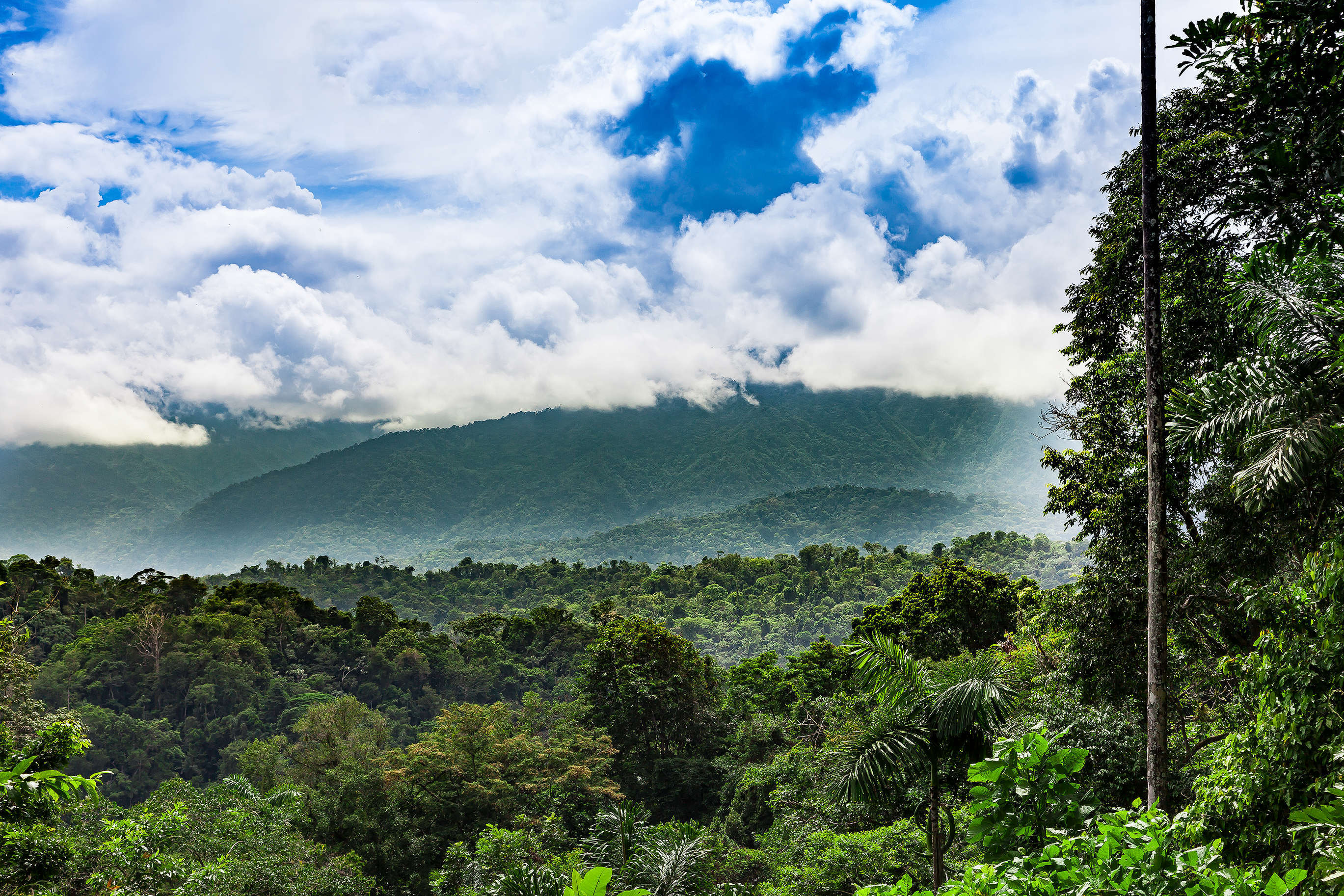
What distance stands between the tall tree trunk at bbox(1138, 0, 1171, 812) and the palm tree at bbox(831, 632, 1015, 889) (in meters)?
1.45

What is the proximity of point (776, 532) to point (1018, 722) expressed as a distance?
17843 cm

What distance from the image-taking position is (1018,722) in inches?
349

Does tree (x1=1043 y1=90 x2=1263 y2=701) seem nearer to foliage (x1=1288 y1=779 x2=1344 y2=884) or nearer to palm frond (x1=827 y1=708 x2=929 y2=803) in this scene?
palm frond (x1=827 y1=708 x2=929 y2=803)

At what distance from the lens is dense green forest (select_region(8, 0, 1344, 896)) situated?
3859 mm

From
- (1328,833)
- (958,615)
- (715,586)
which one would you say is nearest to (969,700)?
(1328,833)

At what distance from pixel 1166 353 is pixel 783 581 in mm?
69184

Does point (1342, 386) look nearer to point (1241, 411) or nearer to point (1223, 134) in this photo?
point (1241, 411)

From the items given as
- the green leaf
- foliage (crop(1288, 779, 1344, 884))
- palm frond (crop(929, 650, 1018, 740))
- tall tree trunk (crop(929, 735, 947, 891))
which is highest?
the green leaf

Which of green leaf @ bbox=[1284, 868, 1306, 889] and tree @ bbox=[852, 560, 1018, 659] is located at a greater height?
green leaf @ bbox=[1284, 868, 1306, 889]

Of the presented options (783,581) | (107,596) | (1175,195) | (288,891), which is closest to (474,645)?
(107,596)

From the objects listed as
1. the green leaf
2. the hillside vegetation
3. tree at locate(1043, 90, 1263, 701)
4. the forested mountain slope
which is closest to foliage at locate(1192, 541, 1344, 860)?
A: the green leaf

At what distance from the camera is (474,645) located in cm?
4588

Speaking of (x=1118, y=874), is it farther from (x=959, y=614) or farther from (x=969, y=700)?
(x=959, y=614)

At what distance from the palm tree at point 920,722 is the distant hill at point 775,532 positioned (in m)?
169
